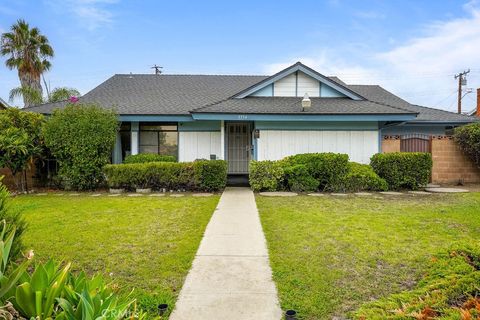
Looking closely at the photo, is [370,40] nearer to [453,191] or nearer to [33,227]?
[453,191]

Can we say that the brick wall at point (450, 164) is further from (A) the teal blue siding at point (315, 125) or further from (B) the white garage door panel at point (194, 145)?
(B) the white garage door panel at point (194, 145)

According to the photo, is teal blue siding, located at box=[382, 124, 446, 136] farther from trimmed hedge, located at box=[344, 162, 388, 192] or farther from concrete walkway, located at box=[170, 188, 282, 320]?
concrete walkway, located at box=[170, 188, 282, 320]

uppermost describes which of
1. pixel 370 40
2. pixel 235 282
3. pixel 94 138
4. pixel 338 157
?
pixel 370 40

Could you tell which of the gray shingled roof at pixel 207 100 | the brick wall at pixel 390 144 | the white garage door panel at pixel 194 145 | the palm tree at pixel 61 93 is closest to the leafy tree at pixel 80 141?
the gray shingled roof at pixel 207 100

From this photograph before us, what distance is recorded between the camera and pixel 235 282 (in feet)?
12.2

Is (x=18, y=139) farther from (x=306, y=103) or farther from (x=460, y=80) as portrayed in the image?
(x=460, y=80)

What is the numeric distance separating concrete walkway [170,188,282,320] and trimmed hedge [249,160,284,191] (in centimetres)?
475

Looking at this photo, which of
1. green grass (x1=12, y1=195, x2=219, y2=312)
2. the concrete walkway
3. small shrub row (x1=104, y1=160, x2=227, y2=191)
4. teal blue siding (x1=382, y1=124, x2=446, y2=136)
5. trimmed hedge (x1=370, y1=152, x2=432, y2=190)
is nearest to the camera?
the concrete walkway

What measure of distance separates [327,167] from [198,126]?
19.8 feet

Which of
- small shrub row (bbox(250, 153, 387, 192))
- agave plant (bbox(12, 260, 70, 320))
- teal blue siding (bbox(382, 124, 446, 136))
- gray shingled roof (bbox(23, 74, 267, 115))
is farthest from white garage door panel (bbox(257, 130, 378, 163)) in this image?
agave plant (bbox(12, 260, 70, 320))

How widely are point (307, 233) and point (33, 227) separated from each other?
17.5 ft

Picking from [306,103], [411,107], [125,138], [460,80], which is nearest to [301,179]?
[306,103]

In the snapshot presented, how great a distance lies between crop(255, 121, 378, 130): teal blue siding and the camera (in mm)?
12633

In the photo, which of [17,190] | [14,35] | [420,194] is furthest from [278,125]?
[14,35]
